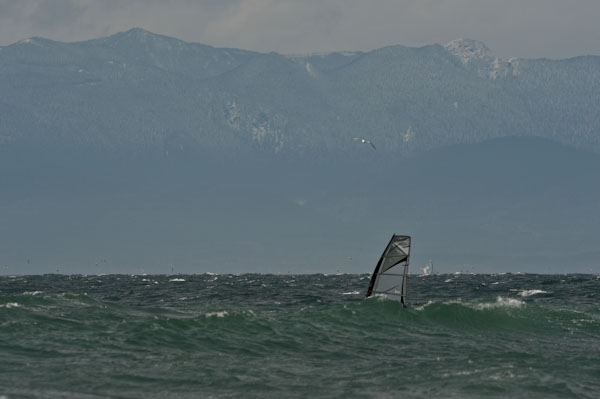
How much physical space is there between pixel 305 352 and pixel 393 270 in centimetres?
1341

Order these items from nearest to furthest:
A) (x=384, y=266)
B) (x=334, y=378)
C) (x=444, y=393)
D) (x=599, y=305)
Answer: (x=444, y=393)
(x=334, y=378)
(x=384, y=266)
(x=599, y=305)

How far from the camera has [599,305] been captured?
61000 millimetres

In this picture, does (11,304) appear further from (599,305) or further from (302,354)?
(599,305)

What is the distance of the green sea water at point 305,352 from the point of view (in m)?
26.0

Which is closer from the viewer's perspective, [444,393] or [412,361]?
[444,393]

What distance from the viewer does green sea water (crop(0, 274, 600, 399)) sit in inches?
1022

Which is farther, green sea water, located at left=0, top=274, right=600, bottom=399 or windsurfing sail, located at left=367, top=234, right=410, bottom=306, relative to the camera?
windsurfing sail, located at left=367, top=234, right=410, bottom=306

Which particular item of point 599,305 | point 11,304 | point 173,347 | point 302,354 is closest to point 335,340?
point 302,354

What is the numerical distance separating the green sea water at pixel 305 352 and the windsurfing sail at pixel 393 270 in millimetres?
817

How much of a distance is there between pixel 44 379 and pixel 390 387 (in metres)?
10.2

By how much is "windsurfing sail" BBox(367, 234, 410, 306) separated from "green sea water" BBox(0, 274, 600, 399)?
2.68 ft

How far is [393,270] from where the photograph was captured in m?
46.1

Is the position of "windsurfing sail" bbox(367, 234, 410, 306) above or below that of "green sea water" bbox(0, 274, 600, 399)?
above

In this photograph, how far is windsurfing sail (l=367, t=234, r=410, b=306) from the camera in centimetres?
4397
